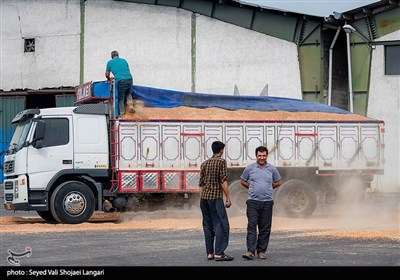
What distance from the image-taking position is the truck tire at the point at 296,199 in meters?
22.7

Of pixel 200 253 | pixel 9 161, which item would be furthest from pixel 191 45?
pixel 200 253

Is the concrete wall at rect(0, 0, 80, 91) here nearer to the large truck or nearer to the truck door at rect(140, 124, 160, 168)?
the large truck

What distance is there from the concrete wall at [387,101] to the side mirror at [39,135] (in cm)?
1875

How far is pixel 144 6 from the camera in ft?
133

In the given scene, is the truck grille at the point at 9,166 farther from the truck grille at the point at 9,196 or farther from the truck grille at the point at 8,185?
the truck grille at the point at 9,196

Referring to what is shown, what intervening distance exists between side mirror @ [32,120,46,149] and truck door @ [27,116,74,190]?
0.11 m

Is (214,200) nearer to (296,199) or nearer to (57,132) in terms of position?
(57,132)

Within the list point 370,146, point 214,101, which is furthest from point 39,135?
point 370,146

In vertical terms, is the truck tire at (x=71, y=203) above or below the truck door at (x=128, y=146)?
below

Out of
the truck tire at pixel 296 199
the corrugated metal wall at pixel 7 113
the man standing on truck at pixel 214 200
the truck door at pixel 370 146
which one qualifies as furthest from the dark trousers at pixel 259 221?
the corrugated metal wall at pixel 7 113

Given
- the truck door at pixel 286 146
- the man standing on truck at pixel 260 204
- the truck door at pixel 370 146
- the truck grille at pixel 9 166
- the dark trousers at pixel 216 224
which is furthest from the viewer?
the truck door at pixel 370 146

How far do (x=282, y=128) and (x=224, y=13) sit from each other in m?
16.8

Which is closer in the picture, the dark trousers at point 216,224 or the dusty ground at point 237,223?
the dark trousers at point 216,224
